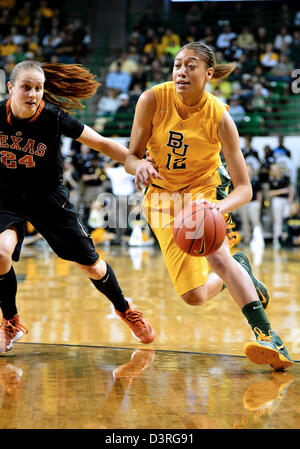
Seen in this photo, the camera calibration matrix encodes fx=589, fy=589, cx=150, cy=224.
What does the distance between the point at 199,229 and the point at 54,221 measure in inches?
40.6

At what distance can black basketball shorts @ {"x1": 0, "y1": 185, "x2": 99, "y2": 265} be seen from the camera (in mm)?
3547

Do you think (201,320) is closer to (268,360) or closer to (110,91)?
(268,360)

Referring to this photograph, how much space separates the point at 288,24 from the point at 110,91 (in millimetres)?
4790

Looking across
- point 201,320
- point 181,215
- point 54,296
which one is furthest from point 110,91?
point 181,215

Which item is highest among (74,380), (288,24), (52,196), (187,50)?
(288,24)

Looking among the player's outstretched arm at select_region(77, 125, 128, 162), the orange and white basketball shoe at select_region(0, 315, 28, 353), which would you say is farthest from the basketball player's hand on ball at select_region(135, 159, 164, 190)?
the orange and white basketball shoe at select_region(0, 315, 28, 353)

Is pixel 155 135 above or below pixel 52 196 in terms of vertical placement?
above

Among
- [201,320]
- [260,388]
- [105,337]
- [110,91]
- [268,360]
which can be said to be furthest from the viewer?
[110,91]

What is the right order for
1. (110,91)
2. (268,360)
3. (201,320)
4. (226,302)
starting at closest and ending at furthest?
(268,360)
(201,320)
(226,302)
(110,91)

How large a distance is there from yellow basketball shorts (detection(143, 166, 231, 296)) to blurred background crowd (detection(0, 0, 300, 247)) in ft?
24.1

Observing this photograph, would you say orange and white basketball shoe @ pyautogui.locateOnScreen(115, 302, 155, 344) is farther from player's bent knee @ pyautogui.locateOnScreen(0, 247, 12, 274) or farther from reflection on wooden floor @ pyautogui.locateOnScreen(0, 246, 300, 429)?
player's bent knee @ pyautogui.locateOnScreen(0, 247, 12, 274)

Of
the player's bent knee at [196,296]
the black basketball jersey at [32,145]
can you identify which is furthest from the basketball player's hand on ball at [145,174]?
the player's bent knee at [196,296]

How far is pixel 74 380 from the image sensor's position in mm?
3002

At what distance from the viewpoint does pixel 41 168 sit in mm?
3566
